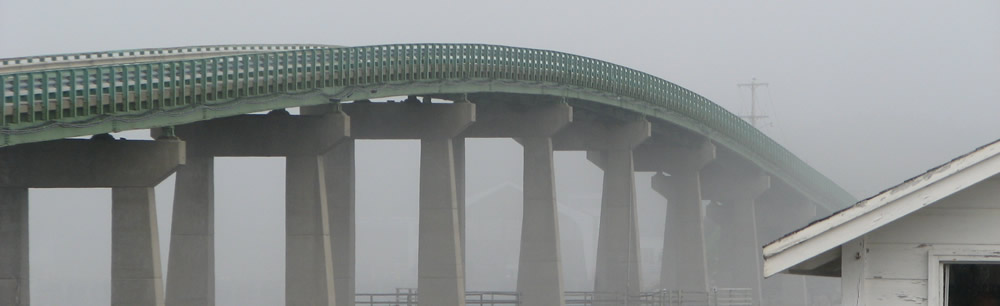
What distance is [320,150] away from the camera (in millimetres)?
48969

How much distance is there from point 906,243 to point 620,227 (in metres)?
60.3

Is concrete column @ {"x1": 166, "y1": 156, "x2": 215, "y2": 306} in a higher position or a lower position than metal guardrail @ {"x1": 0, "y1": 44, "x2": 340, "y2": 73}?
lower

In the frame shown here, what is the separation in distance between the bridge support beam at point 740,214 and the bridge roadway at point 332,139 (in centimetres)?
560

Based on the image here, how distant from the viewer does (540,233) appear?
216 feet

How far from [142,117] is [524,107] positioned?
29.2 metres

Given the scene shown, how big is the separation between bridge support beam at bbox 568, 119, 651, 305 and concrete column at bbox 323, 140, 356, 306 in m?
17.7

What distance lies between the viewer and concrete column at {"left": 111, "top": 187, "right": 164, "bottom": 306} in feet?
128

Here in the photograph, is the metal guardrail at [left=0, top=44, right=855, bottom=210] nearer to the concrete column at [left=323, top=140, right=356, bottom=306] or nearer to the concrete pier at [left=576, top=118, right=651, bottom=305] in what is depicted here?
the concrete pier at [left=576, top=118, right=651, bottom=305]

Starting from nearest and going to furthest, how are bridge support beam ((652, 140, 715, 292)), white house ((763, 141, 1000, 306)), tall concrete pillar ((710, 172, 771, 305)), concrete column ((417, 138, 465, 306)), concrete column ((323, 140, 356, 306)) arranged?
white house ((763, 141, 1000, 306)), concrete column ((417, 138, 465, 306)), concrete column ((323, 140, 356, 306)), bridge support beam ((652, 140, 715, 292)), tall concrete pillar ((710, 172, 771, 305))

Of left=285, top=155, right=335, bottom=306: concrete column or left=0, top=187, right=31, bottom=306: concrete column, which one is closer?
left=0, top=187, right=31, bottom=306: concrete column

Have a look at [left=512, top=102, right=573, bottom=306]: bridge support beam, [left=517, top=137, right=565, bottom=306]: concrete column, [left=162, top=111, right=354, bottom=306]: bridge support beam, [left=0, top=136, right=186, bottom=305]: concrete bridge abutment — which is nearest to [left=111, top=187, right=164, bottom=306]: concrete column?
[left=0, top=136, right=186, bottom=305]: concrete bridge abutment

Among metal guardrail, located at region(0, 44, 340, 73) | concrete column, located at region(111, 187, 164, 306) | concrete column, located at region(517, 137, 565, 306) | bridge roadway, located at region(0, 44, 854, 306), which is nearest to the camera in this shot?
bridge roadway, located at region(0, 44, 854, 306)

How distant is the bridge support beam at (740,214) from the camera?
326 ft

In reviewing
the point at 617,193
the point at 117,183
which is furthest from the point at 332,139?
the point at 617,193
